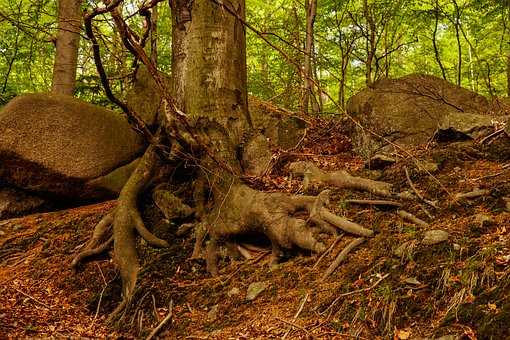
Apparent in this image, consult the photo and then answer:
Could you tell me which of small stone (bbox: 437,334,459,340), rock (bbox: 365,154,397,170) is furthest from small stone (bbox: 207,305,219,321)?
rock (bbox: 365,154,397,170)

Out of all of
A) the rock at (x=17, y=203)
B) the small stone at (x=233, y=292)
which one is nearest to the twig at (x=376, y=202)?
the small stone at (x=233, y=292)

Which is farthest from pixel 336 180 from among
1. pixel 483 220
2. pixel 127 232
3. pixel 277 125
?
pixel 127 232

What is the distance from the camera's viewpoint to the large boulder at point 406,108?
18.9ft

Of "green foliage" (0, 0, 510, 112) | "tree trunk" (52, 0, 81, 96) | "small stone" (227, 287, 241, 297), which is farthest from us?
"green foliage" (0, 0, 510, 112)

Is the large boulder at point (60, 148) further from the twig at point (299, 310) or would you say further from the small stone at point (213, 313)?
the twig at point (299, 310)

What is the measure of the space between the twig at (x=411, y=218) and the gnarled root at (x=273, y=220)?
0.31 m

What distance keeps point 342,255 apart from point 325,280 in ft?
0.82

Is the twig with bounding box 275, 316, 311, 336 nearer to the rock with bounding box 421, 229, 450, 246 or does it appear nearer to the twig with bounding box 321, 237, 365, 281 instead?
the twig with bounding box 321, 237, 365, 281

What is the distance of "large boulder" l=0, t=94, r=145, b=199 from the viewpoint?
5758mm

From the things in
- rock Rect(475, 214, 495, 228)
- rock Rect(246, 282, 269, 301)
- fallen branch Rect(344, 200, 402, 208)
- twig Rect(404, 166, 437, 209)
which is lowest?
rock Rect(246, 282, 269, 301)

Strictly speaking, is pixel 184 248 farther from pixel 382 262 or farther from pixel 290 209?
pixel 382 262

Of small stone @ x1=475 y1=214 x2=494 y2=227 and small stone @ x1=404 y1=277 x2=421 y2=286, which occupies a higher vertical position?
small stone @ x1=475 y1=214 x2=494 y2=227

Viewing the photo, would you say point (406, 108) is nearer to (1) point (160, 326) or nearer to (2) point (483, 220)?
(2) point (483, 220)

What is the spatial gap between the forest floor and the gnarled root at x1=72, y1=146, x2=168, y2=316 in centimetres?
13
